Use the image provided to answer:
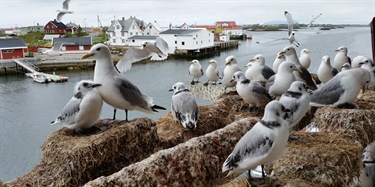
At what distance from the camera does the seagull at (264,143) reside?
3775mm

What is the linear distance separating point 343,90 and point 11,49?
40.2 meters

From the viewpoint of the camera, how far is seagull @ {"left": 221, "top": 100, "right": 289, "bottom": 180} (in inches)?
149

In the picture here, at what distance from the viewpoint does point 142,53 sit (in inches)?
291

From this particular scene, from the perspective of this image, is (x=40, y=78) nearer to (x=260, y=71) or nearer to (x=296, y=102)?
(x=260, y=71)

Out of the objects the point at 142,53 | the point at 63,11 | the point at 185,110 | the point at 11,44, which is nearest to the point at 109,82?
the point at 185,110

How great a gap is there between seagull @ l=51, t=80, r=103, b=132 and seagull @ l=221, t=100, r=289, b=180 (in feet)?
7.65

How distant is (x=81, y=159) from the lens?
16.3 ft

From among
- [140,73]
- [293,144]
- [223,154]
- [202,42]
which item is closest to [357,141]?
[293,144]

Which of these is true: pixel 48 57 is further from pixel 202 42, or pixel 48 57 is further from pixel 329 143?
pixel 329 143

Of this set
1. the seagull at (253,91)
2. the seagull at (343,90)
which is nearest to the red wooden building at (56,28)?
the seagull at (253,91)

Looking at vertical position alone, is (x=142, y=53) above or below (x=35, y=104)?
above

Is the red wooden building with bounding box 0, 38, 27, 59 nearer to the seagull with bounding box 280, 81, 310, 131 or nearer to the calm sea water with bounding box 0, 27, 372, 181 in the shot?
the calm sea water with bounding box 0, 27, 372, 181

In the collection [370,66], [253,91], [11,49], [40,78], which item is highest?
[11,49]

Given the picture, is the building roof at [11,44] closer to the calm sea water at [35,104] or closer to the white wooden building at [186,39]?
the calm sea water at [35,104]
